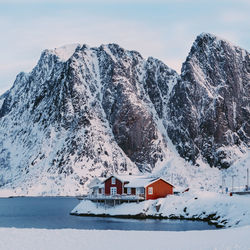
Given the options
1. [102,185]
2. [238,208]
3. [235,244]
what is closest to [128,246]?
[235,244]

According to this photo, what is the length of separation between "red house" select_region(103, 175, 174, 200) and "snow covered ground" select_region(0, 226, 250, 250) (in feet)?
214

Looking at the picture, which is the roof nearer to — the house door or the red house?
the red house

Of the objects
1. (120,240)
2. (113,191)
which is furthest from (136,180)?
(120,240)

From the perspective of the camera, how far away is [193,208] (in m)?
95.6

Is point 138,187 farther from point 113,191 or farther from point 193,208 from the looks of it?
point 193,208

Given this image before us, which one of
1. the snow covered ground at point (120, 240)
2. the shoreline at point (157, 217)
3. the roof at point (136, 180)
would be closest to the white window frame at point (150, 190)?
the roof at point (136, 180)

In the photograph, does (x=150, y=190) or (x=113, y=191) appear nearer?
(x=150, y=190)

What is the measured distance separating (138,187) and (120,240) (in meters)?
70.0

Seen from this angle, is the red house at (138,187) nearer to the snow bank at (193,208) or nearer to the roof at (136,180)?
the roof at (136,180)

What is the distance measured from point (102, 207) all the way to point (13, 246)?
69.8 metres

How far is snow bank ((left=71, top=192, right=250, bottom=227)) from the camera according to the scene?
81.1 meters

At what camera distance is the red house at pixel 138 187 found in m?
112

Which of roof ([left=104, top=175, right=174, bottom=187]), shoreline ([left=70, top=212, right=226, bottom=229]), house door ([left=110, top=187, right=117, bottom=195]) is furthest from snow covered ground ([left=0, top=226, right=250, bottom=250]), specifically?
house door ([left=110, top=187, right=117, bottom=195])

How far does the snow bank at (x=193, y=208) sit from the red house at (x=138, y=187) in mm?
5848
